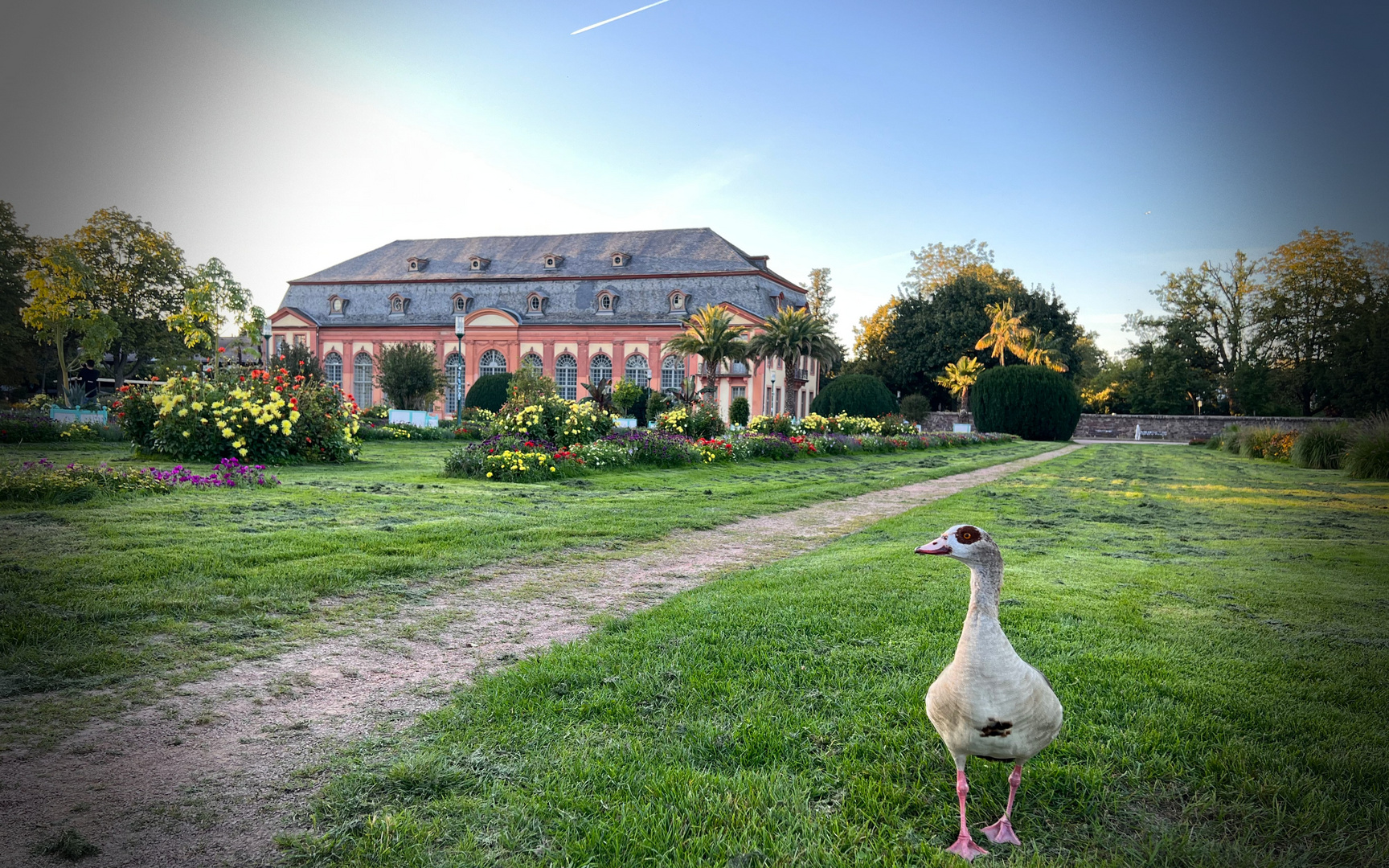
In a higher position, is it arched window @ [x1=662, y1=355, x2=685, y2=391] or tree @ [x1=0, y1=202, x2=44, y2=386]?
arched window @ [x1=662, y1=355, x2=685, y2=391]

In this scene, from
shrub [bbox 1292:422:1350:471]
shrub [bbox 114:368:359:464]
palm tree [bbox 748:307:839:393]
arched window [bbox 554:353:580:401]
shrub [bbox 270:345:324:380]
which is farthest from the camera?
arched window [bbox 554:353:580:401]

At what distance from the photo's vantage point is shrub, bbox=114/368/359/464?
12398 millimetres

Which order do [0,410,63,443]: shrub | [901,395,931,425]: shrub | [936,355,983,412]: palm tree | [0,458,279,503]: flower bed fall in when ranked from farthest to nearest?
[936,355,983,412]: palm tree
[901,395,931,425]: shrub
[0,458,279,503]: flower bed
[0,410,63,443]: shrub

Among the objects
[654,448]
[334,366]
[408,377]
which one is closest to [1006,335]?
[408,377]

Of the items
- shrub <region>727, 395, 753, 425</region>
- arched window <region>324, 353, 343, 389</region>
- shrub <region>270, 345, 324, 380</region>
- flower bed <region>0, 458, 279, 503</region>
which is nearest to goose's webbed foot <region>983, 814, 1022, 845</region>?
flower bed <region>0, 458, 279, 503</region>

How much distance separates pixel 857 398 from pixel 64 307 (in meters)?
39.0

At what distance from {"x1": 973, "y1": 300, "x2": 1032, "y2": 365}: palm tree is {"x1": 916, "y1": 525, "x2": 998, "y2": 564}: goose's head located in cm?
4929

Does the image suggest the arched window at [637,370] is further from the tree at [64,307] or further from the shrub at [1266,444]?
the tree at [64,307]

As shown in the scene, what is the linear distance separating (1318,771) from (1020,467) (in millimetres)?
17504

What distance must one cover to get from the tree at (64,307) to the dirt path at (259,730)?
6.38 ft

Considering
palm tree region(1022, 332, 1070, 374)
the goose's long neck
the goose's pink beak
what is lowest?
the goose's long neck

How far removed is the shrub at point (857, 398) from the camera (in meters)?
40.6

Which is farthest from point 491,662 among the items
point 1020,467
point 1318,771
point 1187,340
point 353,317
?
point 1187,340

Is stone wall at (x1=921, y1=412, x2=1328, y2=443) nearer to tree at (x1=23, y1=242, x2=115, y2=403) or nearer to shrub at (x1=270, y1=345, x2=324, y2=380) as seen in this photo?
shrub at (x1=270, y1=345, x2=324, y2=380)
